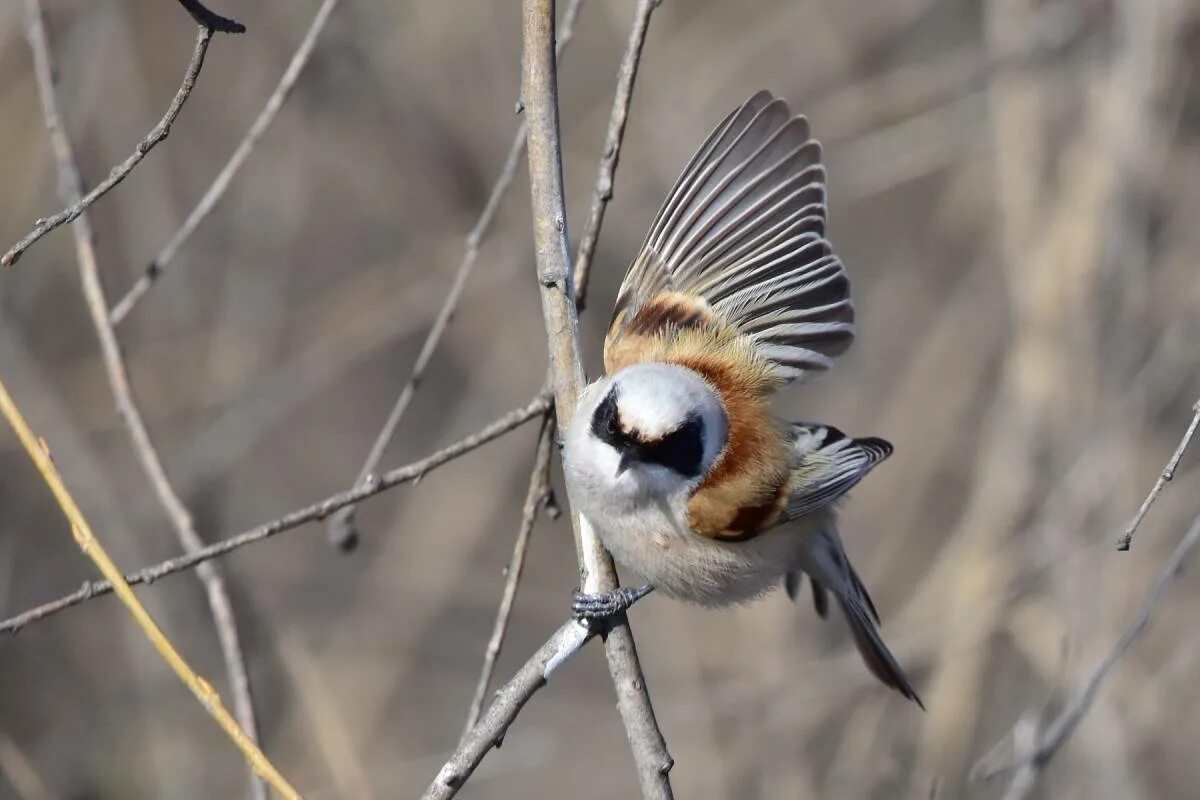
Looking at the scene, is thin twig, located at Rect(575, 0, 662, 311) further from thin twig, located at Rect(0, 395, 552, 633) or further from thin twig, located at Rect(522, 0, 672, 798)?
thin twig, located at Rect(0, 395, 552, 633)

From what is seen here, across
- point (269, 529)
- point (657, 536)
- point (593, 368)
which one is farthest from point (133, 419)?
point (593, 368)

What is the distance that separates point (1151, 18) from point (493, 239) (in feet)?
6.06

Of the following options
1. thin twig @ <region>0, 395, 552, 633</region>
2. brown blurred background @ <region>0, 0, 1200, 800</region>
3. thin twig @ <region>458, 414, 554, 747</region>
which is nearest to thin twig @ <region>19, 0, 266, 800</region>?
thin twig @ <region>0, 395, 552, 633</region>

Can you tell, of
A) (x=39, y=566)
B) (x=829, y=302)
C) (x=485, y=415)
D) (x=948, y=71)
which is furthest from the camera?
(x=485, y=415)

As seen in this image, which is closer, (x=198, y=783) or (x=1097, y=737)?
(x=1097, y=737)

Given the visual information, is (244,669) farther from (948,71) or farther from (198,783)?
(948,71)

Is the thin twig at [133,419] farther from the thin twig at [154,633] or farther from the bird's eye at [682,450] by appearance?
the bird's eye at [682,450]

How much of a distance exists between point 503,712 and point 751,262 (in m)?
1.14

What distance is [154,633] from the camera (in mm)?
1500

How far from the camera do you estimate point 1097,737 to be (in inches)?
126

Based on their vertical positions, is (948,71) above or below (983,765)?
above

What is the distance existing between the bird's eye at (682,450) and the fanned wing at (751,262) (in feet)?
0.87

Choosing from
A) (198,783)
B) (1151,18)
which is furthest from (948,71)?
(198,783)

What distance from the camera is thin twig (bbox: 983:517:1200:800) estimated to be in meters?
2.01
